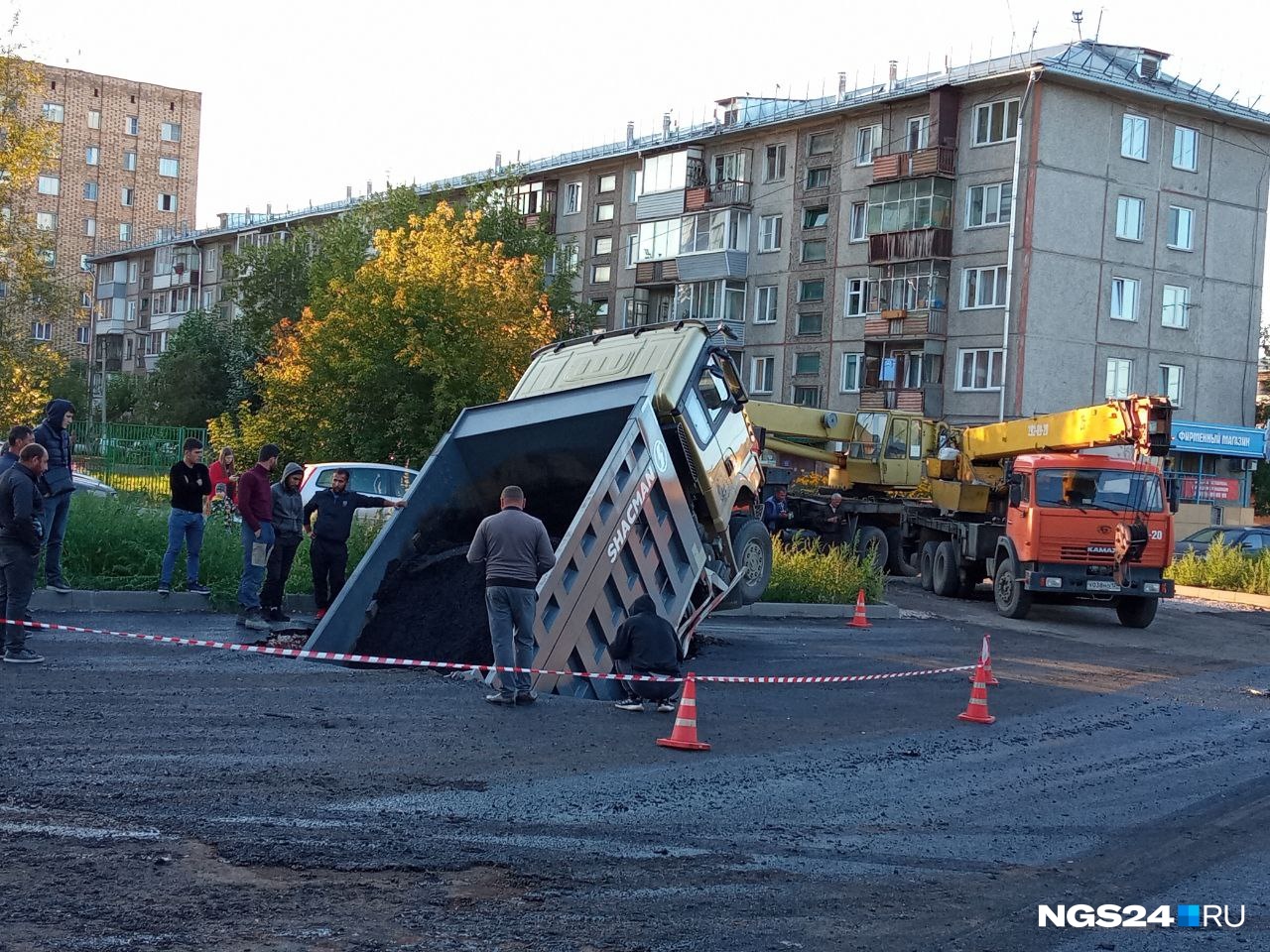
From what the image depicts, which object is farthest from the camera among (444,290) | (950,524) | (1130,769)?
(444,290)

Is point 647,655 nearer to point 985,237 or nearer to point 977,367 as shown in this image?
point 977,367

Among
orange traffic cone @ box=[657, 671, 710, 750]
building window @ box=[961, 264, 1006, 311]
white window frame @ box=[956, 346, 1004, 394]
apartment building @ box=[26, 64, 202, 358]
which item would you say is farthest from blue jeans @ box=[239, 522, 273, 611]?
apartment building @ box=[26, 64, 202, 358]

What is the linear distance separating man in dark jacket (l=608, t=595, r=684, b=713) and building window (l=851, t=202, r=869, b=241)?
42.4 m

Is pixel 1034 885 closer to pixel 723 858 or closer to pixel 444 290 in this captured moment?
pixel 723 858

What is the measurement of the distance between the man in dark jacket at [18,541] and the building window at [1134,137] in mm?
43357

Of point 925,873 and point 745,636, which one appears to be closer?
point 925,873

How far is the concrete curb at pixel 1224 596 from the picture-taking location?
2817 centimetres

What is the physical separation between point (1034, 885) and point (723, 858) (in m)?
1.47

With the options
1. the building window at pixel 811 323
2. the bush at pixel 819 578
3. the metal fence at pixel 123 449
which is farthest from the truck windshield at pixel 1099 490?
the building window at pixel 811 323

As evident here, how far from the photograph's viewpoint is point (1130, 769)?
10.1 m

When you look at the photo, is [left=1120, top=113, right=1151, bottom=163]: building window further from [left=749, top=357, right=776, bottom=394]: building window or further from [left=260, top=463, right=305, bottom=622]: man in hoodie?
[left=260, top=463, right=305, bottom=622]: man in hoodie

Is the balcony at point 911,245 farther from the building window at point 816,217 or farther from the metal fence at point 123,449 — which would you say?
the metal fence at point 123,449

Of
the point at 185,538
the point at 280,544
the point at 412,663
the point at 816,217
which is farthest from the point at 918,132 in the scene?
the point at 412,663

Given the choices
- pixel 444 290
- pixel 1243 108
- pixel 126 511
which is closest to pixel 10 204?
pixel 444 290
